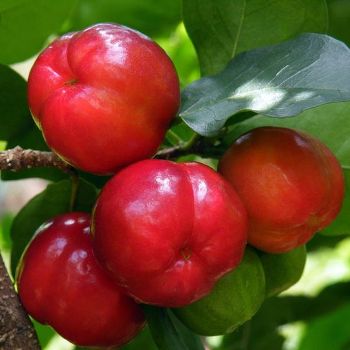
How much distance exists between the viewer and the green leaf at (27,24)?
1.36 metres

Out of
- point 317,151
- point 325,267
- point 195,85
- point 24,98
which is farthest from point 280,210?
point 325,267

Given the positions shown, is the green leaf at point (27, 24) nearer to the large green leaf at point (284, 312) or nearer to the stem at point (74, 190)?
the stem at point (74, 190)

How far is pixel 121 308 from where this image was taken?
3.36 ft

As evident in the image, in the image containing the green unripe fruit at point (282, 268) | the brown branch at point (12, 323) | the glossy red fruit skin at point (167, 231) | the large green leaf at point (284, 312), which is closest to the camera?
the glossy red fruit skin at point (167, 231)

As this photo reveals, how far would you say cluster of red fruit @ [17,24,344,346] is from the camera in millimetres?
883

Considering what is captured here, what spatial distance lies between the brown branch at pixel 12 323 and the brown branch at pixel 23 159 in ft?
0.44

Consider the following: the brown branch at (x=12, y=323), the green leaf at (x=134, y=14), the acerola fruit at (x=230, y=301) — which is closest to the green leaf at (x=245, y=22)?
the acerola fruit at (x=230, y=301)

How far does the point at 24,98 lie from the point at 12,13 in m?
0.18

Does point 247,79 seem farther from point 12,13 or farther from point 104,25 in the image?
point 12,13

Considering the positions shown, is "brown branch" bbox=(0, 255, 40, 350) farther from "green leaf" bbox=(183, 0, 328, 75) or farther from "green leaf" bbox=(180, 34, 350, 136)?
"green leaf" bbox=(183, 0, 328, 75)

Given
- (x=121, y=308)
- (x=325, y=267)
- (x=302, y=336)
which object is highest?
(x=121, y=308)

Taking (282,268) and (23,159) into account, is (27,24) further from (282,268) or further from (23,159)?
(282,268)

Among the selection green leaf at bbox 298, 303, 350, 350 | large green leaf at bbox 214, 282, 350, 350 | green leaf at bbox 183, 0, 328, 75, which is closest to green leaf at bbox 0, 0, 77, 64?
green leaf at bbox 183, 0, 328, 75

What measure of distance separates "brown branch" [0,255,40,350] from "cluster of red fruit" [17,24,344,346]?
0.04 metres
